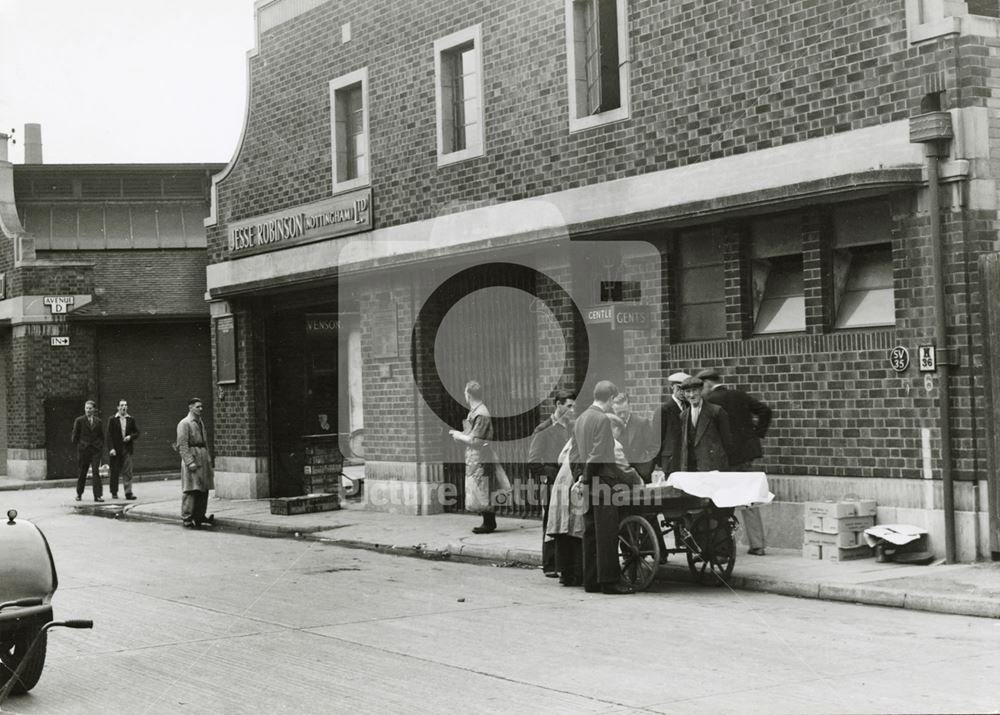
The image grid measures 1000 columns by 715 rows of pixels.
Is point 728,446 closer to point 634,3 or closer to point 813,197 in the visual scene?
point 813,197

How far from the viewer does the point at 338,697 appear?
7586mm

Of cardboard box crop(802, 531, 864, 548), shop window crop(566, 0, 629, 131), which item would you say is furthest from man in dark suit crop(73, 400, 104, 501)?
cardboard box crop(802, 531, 864, 548)

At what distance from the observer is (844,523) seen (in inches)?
493

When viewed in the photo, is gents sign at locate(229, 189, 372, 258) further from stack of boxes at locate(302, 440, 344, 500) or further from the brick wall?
stack of boxes at locate(302, 440, 344, 500)

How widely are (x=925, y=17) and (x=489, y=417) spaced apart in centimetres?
712

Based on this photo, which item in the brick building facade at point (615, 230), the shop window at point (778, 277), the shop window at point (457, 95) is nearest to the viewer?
the brick building facade at point (615, 230)

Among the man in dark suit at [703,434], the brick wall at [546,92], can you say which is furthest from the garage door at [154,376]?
the man in dark suit at [703,434]

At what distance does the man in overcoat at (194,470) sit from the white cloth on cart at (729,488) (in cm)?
937

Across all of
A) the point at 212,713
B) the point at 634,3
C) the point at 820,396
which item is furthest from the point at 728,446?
the point at 212,713

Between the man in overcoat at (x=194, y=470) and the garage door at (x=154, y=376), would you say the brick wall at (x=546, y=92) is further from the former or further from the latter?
the garage door at (x=154, y=376)

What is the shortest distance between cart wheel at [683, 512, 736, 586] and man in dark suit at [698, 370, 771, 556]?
140 cm

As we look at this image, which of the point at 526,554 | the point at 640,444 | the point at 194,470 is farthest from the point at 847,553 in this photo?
the point at 194,470

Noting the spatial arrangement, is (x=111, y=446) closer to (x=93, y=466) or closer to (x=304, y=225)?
(x=93, y=466)

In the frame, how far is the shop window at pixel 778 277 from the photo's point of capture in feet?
45.0
